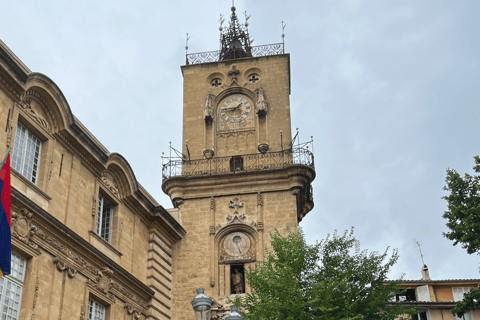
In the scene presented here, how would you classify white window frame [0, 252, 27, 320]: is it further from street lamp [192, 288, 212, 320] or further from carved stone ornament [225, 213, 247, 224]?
carved stone ornament [225, 213, 247, 224]

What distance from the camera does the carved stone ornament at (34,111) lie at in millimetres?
19141

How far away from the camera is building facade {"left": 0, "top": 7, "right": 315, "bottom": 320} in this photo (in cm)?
1831

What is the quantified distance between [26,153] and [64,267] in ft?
11.6

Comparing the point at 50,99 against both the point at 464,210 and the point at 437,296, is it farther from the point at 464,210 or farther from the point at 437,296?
the point at 437,296

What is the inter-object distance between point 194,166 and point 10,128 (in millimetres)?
12369

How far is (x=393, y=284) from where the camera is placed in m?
20.7

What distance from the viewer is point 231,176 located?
28.6 meters

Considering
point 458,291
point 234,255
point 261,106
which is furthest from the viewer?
point 458,291

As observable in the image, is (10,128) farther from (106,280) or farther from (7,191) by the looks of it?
(106,280)

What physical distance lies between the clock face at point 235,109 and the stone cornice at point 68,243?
10702 mm

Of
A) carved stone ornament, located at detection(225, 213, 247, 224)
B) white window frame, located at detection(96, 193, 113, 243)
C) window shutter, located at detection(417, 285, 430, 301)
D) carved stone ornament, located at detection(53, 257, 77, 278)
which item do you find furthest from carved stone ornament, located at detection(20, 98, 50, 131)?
window shutter, located at detection(417, 285, 430, 301)

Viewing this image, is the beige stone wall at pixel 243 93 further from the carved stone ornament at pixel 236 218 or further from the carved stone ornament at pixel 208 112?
the carved stone ornament at pixel 236 218

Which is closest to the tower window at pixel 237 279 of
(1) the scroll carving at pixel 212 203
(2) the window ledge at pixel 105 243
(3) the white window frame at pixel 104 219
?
(1) the scroll carving at pixel 212 203

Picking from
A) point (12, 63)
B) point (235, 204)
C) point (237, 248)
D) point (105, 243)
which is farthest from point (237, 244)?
point (12, 63)
